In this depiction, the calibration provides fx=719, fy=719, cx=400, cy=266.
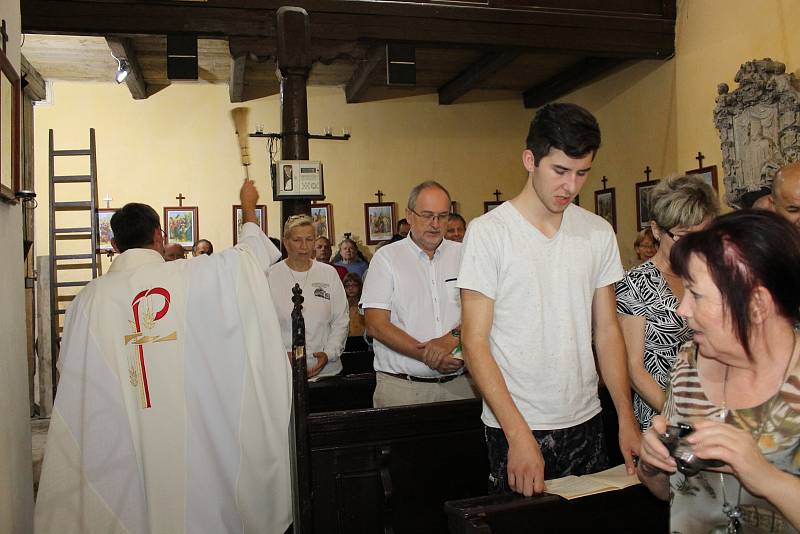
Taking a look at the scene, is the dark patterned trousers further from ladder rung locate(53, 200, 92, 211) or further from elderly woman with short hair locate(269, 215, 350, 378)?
ladder rung locate(53, 200, 92, 211)

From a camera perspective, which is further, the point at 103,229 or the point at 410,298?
the point at 103,229

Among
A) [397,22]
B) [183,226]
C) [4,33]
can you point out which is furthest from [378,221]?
[4,33]

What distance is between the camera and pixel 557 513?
1924mm

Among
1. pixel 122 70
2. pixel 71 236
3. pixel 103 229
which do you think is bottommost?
pixel 71 236

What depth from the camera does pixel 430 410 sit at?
10.2ft

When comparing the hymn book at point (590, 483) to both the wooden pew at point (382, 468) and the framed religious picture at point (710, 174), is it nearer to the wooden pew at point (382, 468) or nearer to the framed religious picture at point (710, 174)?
the wooden pew at point (382, 468)

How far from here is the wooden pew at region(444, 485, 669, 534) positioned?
1.86 meters

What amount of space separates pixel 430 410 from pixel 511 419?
1.14 metres

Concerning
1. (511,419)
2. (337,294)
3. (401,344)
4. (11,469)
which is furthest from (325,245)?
(511,419)

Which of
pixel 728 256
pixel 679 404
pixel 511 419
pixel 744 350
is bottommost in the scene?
pixel 511 419

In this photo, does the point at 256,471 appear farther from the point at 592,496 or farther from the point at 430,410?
the point at 592,496

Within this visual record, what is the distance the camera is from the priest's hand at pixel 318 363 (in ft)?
15.0

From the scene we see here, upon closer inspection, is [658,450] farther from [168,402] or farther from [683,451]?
[168,402]

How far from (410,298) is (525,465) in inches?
71.6
